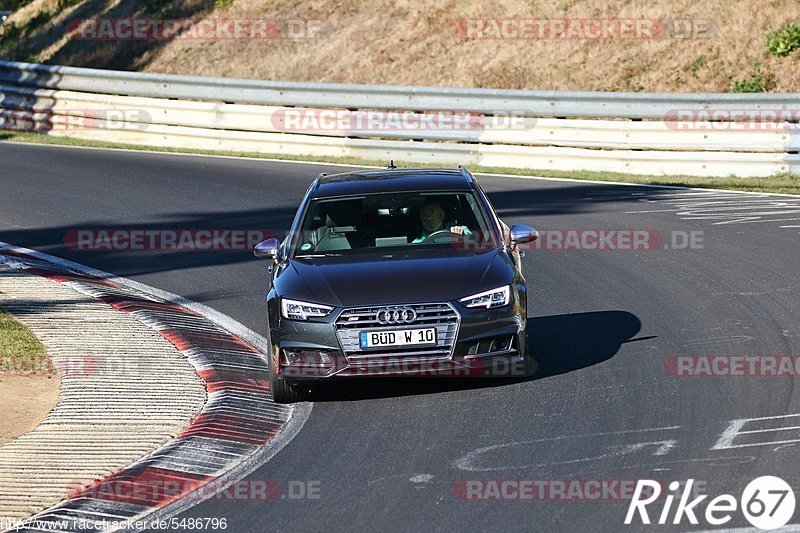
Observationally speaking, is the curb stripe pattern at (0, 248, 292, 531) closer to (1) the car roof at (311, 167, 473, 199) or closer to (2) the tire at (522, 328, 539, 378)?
(1) the car roof at (311, 167, 473, 199)

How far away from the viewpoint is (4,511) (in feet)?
24.1

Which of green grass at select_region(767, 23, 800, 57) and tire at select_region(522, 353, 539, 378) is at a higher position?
green grass at select_region(767, 23, 800, 57)

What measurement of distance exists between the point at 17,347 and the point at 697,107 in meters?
13.6

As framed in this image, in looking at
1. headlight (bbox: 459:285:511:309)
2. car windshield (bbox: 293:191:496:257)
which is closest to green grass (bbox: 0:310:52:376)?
car windshield (bbox: 293:191:496:257)

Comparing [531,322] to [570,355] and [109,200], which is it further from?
[109,200]

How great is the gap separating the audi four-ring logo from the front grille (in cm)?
2

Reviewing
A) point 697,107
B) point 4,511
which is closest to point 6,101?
point 697,107

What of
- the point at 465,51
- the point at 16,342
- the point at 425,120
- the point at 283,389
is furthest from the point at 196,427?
the point at 465,51

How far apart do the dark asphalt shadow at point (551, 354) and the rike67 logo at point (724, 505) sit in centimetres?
282

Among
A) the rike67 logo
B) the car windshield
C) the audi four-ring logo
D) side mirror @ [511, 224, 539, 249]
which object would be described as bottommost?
the rike67 logo

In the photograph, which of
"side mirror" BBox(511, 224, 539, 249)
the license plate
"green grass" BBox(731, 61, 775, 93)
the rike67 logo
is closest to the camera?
the rike67 logo

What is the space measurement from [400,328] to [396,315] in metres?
0.10

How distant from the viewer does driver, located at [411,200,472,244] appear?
419 inches

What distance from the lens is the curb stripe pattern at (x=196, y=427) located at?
7492 millimetres
